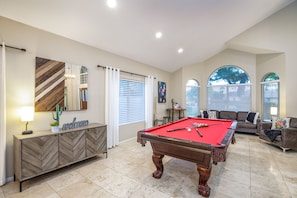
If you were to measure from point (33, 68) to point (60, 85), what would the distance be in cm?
56

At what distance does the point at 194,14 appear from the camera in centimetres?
351

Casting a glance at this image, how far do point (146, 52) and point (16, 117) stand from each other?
3755 mm

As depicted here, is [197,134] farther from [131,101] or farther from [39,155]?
[131,101]

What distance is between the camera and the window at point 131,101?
4684 mm

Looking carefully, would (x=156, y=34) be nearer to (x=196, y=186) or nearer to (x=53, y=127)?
(x=53, y=127)

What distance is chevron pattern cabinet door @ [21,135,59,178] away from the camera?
2248 millimetres

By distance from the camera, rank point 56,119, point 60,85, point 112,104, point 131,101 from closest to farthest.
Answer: point 56,119, point 60,85, point 112,104, point 131,101

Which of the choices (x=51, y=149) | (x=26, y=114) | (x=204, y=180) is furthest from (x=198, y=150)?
(x=26, y=114)

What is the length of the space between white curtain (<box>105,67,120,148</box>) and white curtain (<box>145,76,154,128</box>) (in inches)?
61.3

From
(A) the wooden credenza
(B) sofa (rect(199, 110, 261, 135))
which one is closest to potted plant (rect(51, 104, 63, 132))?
(A) the wooden credenza

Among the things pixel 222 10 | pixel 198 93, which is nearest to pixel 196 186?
pixel 222 10

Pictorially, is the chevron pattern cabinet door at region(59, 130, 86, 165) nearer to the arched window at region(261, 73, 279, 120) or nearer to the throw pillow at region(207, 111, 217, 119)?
the throw pillow at region(207, 111, 217, 119)

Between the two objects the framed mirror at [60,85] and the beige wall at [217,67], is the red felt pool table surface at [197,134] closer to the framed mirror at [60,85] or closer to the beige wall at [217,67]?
the framed mirror at [60,85]

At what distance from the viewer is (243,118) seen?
6133 mm
